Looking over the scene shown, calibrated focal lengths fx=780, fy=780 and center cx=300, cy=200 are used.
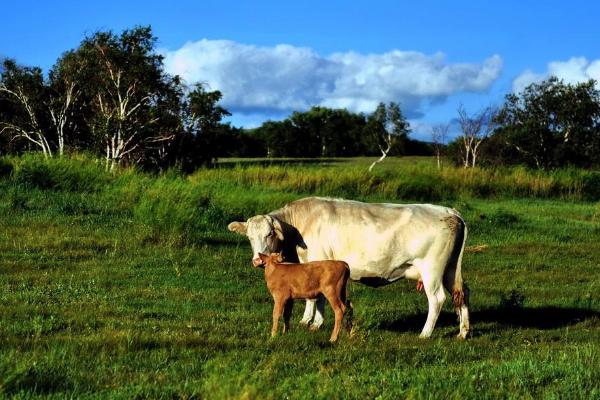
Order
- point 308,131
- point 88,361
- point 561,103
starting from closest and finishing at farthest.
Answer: point 88,361 → point 561,103 → point 308,131

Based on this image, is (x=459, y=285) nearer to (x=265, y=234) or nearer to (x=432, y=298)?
(x=432, y=298)

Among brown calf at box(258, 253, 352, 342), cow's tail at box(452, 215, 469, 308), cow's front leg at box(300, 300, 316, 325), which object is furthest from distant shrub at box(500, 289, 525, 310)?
brown calf at box(258, 253, 352, 342)

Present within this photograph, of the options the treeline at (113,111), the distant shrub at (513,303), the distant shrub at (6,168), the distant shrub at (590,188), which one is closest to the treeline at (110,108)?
the treeline at (113,111)

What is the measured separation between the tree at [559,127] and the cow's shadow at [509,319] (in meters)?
58.4

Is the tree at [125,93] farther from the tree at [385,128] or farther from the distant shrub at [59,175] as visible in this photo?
the tree at [385,128]

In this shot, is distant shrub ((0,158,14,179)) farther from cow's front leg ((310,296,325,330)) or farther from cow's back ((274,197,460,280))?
cow's front leg ((310,296,325,330))

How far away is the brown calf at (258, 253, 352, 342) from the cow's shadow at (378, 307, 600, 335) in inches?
65.6

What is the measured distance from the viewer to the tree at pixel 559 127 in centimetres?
6844

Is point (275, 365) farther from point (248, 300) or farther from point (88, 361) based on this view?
point (248, 300)

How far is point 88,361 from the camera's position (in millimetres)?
7238

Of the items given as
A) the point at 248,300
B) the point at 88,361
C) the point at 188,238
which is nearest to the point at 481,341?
the point at 248,300

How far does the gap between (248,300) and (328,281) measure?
3460mm

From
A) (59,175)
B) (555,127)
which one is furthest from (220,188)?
(555,127)

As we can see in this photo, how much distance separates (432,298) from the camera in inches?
399
